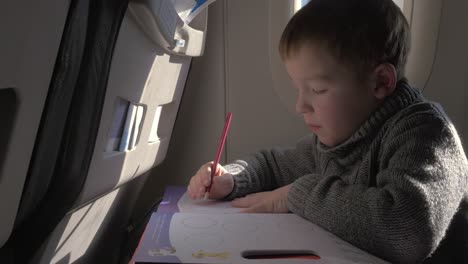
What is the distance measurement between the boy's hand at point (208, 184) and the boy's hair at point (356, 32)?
0.25 metres

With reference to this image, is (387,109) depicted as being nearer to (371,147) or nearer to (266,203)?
(371,147)

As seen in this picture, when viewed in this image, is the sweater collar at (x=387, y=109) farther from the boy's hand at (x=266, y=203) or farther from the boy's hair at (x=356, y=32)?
the boy's hand at (x=266, y=203)

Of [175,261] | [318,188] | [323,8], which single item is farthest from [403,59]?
[175,261]

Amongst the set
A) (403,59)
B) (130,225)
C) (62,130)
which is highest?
(403,59)

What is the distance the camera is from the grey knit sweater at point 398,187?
56 centimetres

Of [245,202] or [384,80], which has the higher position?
[384,80]

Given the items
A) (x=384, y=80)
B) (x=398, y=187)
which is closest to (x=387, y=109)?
(x=384, y=80)

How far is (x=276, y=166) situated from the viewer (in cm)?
97

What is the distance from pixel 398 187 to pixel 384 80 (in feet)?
0.67

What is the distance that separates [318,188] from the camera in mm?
662

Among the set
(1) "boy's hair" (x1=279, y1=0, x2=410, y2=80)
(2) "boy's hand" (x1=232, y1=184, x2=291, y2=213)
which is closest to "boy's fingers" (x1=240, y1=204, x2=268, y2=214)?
(2) "boy's hand" (x1=232, y1=184, x2=291, y2=213)

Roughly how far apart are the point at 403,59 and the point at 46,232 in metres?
0.56

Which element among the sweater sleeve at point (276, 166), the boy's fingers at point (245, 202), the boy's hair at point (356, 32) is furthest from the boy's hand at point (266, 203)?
the boy's hair at point (356, 32)

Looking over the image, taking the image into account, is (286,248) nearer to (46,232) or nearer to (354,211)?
(354,211)
